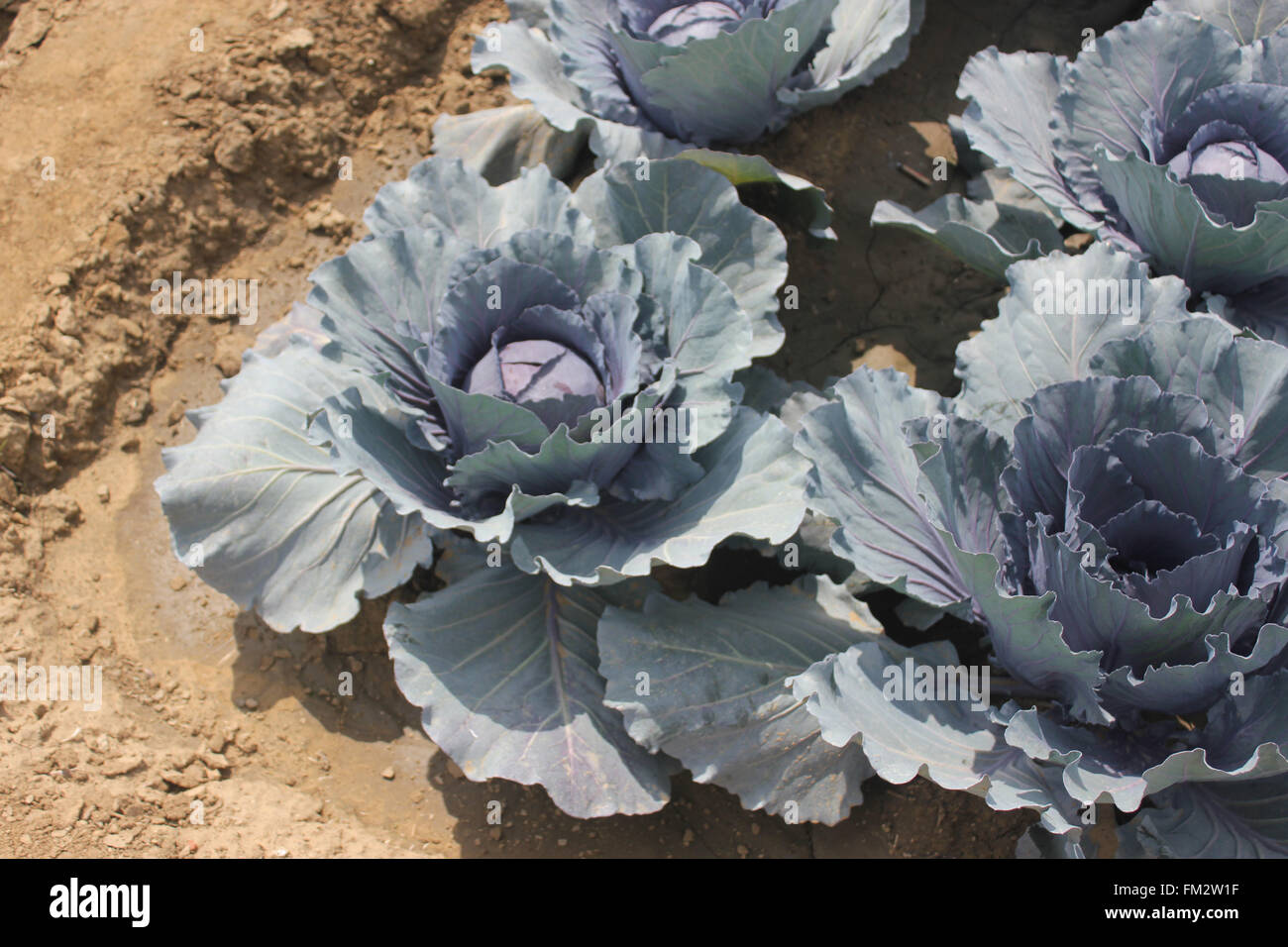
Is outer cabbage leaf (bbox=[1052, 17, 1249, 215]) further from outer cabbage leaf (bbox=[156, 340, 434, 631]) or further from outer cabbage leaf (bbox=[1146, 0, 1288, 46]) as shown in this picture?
outer cabbage leaf (bbox=[156, 340, 434, 631])

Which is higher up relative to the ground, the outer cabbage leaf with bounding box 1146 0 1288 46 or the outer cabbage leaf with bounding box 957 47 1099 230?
the outer cabbage leaf with bounding box 1146 0 1288 46

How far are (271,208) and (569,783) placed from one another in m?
3.10

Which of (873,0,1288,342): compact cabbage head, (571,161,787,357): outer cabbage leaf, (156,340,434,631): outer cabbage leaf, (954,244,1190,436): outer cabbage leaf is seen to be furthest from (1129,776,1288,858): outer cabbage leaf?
(156,340,434,631): outer cabbage leaf

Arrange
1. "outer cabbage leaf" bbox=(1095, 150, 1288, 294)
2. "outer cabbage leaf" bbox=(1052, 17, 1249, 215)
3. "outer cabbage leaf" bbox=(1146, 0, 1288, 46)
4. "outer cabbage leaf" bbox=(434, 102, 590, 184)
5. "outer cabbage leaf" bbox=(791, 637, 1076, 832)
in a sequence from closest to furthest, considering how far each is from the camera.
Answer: "outer cabbage leaf" bbox=(791, 637, 1076, 832) → "outer cabbage leaf" bbox=(1095, 150, 1288, 294) → "outer cabbage leaf" bbox=(1052, 17, 1249, 215) → "outer cabbage leaf" bbox=(1146, 0, 1288, 46) → "outer cabbage leaf" bbox=(434, 102, 590, 184)

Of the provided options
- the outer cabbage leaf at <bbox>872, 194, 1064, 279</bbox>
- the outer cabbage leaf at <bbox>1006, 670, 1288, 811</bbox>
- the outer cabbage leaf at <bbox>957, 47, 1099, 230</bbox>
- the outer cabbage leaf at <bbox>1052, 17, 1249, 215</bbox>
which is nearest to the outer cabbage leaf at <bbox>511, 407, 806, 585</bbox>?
the outer cabbage leaf at <bbox>1006, 670, 1288, 811</bbox>

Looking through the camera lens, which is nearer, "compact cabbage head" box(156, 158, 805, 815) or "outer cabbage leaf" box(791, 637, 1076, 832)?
"outer cabbage leaf" box(791, 637, 1076, 832)

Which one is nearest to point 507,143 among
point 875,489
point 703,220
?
point 703,220

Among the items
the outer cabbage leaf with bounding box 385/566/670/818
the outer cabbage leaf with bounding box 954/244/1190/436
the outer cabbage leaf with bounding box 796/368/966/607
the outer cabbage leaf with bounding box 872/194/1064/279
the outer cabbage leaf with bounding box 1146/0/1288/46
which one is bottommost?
the outer cabbage leaf with bounding box 385/566/670/818

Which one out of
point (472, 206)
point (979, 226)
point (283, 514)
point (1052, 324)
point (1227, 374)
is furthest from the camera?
point (979, 226)

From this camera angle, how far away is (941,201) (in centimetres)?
494

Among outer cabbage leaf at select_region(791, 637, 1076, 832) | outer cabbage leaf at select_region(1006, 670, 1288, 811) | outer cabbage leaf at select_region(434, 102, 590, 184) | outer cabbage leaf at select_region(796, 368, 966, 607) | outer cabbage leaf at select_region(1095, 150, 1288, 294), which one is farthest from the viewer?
outer cabbage leaf at select_region(434, 102, 590, 184)

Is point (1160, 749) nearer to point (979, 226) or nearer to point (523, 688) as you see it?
point (523, 688)

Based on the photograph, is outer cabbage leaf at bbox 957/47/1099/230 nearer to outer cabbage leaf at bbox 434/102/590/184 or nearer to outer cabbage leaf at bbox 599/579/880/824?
outer cabbage leaf at bbox 434/102/590/184

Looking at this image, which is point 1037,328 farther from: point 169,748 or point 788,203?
point 169,748
